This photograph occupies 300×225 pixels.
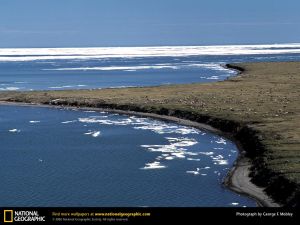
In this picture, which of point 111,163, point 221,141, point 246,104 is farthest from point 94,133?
point 246,104

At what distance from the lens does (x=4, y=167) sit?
231 feet

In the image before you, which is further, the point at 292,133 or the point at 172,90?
the point at 172,90

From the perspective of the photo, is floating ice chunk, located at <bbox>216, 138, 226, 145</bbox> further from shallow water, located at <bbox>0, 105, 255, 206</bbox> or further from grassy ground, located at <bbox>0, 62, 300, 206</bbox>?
grassy ground, located at <bbox>0, 62, 300, 206</bbox>

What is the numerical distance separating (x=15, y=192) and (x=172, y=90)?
290 ft

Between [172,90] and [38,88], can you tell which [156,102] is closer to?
[172,90]

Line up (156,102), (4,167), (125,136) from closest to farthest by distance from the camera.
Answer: (4,167) → (125,136) → (156,102)
